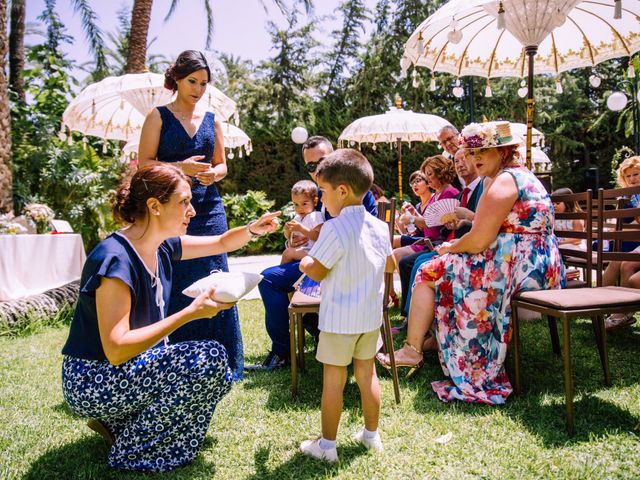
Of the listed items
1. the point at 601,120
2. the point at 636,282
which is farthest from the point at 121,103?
the point at 601,120

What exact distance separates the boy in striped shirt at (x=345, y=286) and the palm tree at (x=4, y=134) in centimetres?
670

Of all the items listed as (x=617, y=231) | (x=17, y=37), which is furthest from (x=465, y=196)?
(x=17, y=37)

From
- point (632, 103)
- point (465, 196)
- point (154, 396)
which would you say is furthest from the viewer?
point (632, 103)

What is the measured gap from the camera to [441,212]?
160 inches

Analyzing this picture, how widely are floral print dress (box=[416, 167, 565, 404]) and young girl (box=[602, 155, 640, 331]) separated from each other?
4.37 feet

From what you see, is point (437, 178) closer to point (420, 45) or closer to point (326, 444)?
point (420, 45)

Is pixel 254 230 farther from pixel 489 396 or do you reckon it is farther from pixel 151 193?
pixel 489 396

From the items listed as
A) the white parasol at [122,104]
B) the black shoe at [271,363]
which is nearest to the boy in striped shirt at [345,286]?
the black shoe at [271,363]

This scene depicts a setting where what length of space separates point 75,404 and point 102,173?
9106mm

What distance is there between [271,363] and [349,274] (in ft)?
5.98

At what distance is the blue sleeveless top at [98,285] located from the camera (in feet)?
6.50

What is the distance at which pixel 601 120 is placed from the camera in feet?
52.1

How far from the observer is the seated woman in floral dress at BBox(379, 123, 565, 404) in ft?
9.56

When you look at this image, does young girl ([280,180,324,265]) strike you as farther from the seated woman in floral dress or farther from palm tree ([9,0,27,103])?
palm tree ([9,0,27,103])
